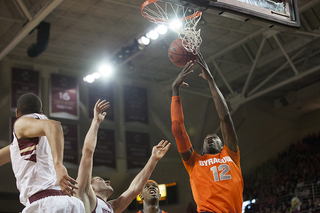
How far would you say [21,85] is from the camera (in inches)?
572

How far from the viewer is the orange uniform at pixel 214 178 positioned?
4027 mm

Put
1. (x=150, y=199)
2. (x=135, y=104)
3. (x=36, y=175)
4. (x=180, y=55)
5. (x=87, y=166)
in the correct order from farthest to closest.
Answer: (x=135, y=104) < (x=180, y=55) < (x=150, y=199) < (x=87, y=166) < (x=36, y=175)

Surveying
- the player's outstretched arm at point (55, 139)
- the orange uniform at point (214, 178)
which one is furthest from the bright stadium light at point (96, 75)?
the player's outstretched arm at point (55, 139)

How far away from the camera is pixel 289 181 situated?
16141 millimetres

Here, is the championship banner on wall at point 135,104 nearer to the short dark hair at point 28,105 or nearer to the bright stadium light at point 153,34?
the bright stadium light at point 153,34

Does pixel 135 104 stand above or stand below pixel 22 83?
below

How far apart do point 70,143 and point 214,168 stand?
11.4m

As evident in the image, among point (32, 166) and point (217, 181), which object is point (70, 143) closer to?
point (217, 181)

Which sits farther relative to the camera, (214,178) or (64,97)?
(64,97)

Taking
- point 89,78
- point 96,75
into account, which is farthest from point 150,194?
point 89,78

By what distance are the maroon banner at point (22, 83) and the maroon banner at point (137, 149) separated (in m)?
4.32

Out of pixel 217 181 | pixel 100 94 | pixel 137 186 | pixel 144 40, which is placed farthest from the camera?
pixel 100 94

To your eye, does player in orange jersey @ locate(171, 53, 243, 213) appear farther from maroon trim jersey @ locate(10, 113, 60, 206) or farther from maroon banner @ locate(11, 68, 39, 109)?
maroon banner @ locate(11, 68, 39, 109)

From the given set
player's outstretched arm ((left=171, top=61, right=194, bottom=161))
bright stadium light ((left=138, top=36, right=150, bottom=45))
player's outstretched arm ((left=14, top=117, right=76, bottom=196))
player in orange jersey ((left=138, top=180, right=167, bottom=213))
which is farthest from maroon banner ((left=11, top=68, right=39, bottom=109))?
player's outstretched arm ((left=14, top=117, right=76, bottom=196))
